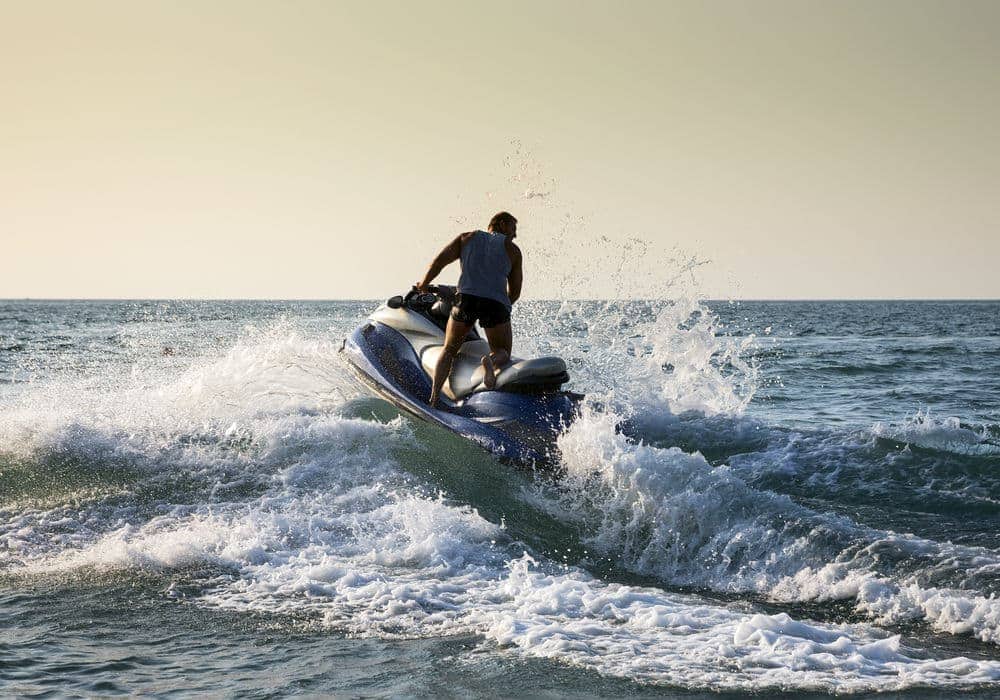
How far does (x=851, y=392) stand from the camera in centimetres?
1631

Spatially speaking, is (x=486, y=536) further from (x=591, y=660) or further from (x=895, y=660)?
(x=895, y=660)

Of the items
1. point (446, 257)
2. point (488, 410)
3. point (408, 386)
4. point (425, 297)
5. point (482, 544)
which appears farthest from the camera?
point (425, 297)

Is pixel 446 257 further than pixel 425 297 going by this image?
No

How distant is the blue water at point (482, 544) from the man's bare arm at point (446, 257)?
1540 mm

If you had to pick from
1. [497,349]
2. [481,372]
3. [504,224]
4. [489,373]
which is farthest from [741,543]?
[504,224]

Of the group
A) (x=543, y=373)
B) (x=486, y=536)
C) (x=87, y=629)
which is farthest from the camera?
(x=543, y=373)

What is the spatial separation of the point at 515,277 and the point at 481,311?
17.5 inches

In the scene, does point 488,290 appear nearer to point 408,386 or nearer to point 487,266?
point 487,266

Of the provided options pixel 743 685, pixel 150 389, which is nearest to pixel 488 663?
pixel 743 685

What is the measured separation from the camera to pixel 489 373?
7.65 m

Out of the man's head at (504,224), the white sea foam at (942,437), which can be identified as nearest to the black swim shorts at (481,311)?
the man's head at (504,224)

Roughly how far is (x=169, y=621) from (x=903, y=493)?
584cm

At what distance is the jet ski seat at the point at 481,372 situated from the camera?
7.38 metres

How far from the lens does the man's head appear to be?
790 cm
